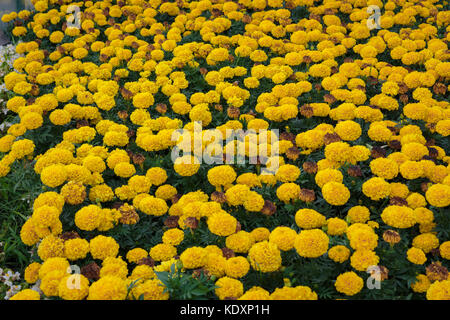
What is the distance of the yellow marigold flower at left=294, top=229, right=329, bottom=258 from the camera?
2.68m

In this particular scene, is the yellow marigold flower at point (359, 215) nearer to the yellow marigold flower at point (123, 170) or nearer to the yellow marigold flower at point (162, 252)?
the yellow marigold flower at point (162, 252)

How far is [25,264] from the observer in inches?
134

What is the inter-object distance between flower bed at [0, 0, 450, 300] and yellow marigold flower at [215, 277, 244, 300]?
1 centimetres

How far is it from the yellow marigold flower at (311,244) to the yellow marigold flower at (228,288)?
44 cm

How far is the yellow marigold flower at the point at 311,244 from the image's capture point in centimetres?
268

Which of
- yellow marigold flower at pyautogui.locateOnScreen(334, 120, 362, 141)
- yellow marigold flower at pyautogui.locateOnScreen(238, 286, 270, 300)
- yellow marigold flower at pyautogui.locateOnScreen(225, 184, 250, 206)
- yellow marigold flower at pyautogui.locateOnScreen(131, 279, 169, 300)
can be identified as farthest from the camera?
yellow marigold flower at pyautogui.locateOnScreen(334, 120, 362, 141)

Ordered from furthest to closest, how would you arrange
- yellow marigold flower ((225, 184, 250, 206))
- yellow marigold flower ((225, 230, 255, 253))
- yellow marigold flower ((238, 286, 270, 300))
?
1. yellow marigold flower ((225, 184, 250, 206))
2. yellow marigold flower ((225, 230, 255, 253))
3. yellow marigold flower ((238, 286, 270, 300))

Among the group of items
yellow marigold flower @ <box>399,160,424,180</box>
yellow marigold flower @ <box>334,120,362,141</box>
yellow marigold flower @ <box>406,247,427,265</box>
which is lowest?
yellow marigold flower @ <box>406,247,427,265</box>

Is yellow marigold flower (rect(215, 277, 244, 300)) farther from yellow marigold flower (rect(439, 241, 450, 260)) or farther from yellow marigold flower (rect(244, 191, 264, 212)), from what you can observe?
yellow marigold flower (rect(439, 241, 450, 260))

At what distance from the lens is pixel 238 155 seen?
3.78 metres

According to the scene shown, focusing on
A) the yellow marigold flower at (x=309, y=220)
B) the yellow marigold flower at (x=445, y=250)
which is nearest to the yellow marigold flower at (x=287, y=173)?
the yellow marigold flower at (x=309, y=220)

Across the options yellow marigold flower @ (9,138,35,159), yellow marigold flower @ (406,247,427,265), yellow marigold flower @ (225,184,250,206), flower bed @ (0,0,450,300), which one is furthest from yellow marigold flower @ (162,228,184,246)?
yellow marigold flower @ (9,138,35,159)
